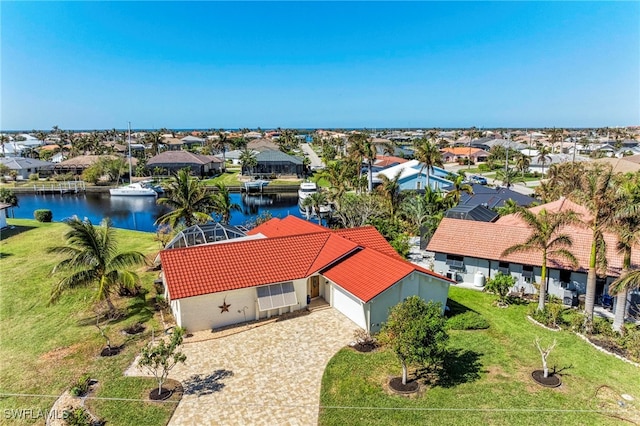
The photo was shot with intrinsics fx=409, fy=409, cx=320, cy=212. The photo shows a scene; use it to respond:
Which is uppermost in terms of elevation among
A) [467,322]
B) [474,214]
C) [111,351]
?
[474,214]

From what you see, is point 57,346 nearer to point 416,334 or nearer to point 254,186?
point 416,334

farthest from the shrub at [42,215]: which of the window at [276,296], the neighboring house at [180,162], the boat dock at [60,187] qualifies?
the neighboring house at [180,162]

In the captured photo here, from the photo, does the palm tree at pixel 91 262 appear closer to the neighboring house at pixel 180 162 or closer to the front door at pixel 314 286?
the front door at pixel 314 286

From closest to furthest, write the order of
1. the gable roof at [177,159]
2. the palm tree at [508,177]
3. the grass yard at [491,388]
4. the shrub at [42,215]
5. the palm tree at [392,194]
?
the grass yard at [491,388]
the palm tree at [392,194]
the shrub at [42,215]
the palm tree at [508,177]
the gable roof at [177,159]

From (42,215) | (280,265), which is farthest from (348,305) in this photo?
(42,215)

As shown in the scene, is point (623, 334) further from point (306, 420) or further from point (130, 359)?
point (130, 359)

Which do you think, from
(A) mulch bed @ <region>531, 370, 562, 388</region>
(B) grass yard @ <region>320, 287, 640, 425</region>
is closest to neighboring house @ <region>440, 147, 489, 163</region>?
(B) grass yard @ <region>320, 287, 640, 425</region>
